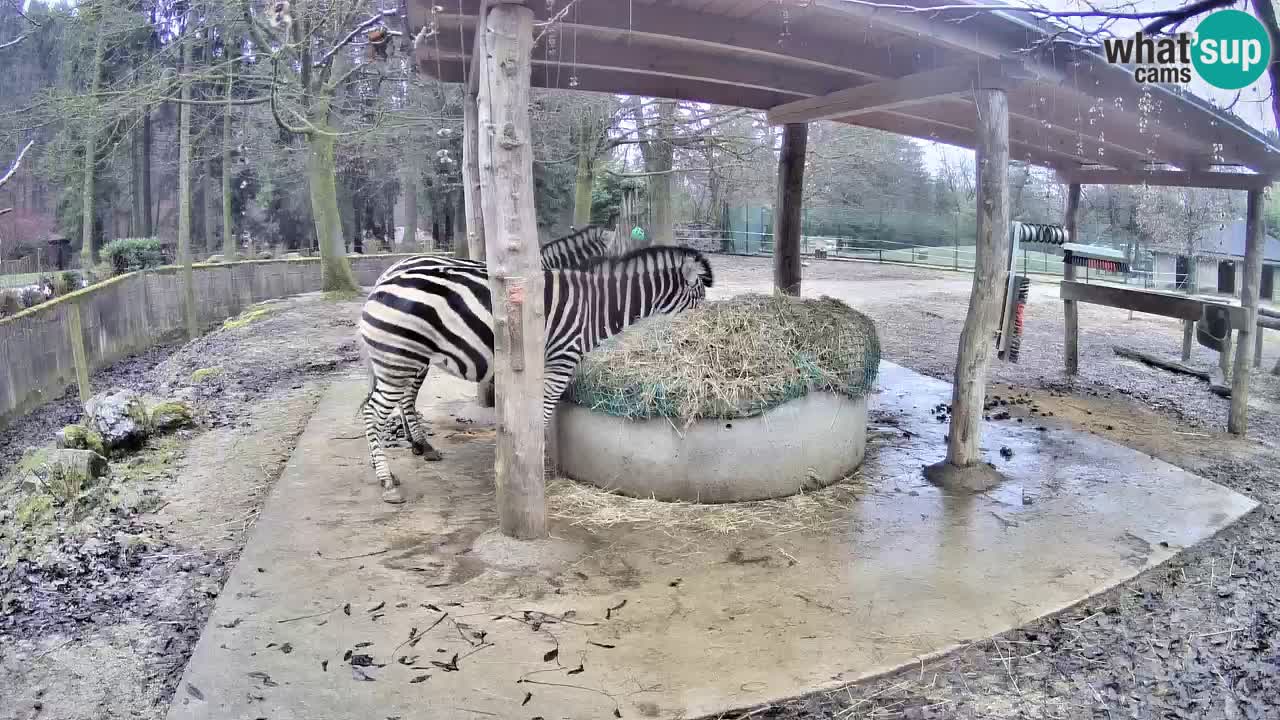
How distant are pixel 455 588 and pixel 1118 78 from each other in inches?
218

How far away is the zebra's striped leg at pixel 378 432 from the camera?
215 inches

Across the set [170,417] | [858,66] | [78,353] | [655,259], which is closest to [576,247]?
[655,259]

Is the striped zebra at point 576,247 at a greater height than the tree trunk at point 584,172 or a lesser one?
lesser

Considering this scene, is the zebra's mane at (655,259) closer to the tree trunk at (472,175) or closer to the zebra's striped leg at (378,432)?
the tree trunk at (472,175)

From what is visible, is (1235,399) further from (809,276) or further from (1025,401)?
(809,276)

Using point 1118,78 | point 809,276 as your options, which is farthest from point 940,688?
point 809,276

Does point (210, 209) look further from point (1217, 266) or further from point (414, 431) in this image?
point (1217, 266)

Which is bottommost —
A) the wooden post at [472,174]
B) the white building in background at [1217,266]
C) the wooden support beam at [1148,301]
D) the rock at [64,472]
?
the rock at [64,472]

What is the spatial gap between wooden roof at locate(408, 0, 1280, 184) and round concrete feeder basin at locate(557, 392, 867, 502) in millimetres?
2324

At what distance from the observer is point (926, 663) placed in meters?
3.33

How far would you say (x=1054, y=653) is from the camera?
3.42m

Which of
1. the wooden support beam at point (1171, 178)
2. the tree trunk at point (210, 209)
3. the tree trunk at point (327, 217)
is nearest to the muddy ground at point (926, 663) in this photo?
the wooden support beam at point (1171, 178)

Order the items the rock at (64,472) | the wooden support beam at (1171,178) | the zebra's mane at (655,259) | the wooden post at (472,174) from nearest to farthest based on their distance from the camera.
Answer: the rock at (64,472) → the zebra's mane at (655,259) → the wooden post at (472,174) → the wooden support beam at (1171,178)

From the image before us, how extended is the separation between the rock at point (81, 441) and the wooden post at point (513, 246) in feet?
13.1
